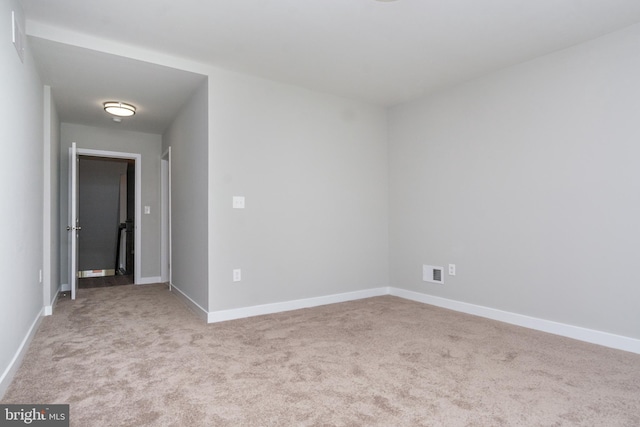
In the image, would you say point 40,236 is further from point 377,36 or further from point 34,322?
point 377,36

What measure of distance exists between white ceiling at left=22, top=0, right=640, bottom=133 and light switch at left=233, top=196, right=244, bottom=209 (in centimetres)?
126

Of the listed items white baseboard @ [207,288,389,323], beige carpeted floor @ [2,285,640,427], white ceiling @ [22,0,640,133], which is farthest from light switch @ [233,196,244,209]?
white ceiling @ [22,0,640,133]

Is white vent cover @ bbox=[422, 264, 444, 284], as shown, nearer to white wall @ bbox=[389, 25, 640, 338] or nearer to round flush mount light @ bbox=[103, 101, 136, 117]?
white wall @ bbox=[389, 25, 640, 338]

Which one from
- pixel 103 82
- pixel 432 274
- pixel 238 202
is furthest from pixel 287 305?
pixel 103 82

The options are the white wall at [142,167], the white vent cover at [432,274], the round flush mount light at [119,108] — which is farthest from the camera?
the white wall at [142,167]

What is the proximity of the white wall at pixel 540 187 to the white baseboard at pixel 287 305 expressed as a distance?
61 cm

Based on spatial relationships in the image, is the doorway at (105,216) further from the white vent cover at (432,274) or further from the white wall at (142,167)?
the white vent cover at (432,274)

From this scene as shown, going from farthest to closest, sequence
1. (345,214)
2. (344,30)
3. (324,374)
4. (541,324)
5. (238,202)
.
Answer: (345,214)
(238,202)
(541,324)
(344,30)
(324,374)

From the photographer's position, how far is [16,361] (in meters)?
2.31

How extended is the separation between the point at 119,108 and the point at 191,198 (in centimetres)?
145

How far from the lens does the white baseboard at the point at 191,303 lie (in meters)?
3.56

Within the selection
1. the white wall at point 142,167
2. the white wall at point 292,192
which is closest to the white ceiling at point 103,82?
the white wall at point 142,167

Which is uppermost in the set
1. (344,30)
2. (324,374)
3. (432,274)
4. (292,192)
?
(344,30)

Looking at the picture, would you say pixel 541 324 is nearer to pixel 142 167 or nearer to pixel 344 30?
pixel 344 30
